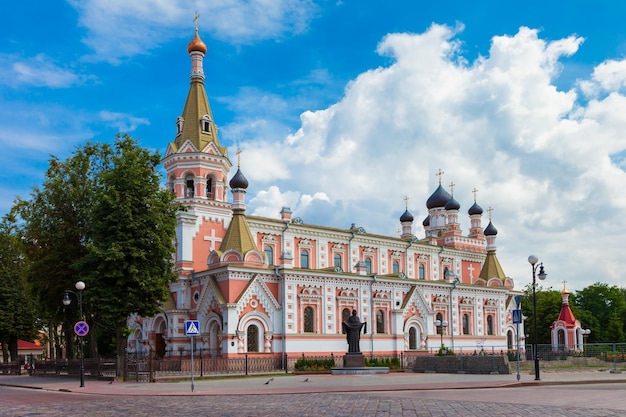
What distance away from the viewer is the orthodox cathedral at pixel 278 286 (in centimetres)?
4350

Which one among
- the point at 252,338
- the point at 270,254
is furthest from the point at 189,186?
the point at 252,338

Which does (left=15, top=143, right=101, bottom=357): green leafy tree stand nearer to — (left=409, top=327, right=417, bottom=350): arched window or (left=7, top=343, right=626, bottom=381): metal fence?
(left=7, top=343, right=626, bottom=381): metal fence

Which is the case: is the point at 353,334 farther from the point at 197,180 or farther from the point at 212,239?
the point at 197,180

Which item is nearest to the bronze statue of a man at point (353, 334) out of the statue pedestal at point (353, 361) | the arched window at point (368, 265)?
the statue pedestal at point (353, 361)

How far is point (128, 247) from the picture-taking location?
110ft

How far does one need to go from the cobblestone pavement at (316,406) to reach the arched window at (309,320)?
24178 millimetres

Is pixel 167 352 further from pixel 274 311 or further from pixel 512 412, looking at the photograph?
pixel 512 412

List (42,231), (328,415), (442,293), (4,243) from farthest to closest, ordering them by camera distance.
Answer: (442,293) < (4,243) < (42,231) < (328,415)

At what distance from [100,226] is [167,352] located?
1389cm

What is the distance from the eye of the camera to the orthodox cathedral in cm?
4350

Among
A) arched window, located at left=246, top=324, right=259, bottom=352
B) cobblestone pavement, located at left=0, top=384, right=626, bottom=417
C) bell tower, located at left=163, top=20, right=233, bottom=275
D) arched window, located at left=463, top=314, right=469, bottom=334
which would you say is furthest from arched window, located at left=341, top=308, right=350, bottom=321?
cobblestone pavement, located at left=0, top=384, right=626, bottom=417

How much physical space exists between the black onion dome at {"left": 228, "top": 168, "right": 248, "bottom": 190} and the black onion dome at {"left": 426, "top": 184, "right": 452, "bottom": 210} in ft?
91.5

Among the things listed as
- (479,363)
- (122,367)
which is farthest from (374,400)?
(122,367)

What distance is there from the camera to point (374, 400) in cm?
1867
